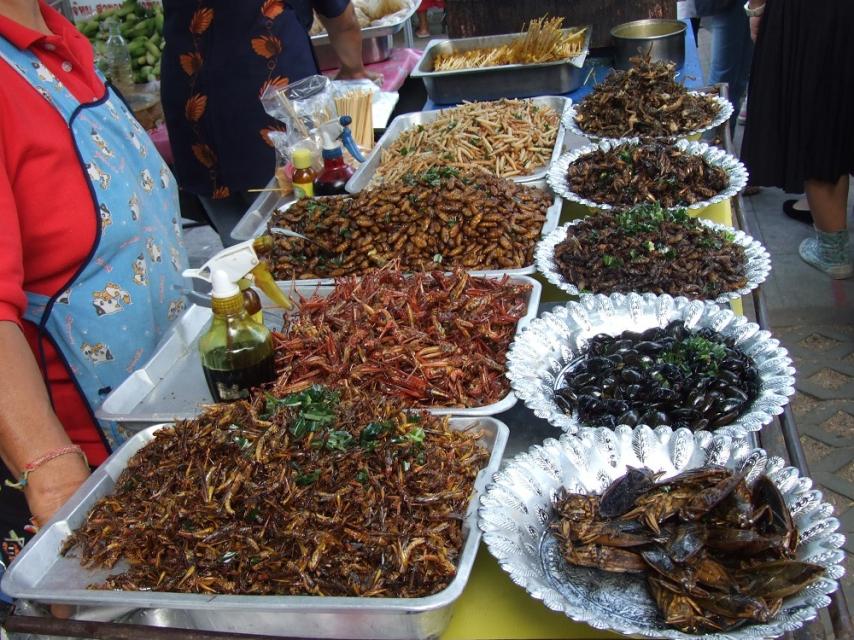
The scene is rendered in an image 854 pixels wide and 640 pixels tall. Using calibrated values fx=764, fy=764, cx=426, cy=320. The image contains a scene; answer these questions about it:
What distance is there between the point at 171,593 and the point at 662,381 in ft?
3.97

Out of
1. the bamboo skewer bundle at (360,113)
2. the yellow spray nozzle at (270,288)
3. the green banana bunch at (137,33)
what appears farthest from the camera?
the green banana bunch at (137,33)

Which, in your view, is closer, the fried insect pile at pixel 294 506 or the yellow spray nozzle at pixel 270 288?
the fried insect pile at pixel 294 506

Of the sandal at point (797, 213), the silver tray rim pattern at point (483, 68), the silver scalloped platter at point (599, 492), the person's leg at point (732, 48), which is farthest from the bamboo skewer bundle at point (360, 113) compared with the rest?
the person's leg at point (732, 48)

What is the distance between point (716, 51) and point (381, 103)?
372 cm

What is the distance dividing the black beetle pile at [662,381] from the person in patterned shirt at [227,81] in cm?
262

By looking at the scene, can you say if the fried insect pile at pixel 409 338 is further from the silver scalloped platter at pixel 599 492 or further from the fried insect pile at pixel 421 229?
the silver scalloped platter at pixel 599 492

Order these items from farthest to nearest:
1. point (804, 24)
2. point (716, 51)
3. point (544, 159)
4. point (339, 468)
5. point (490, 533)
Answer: point (716, 51) < point (804, 24) < point (544, 159) < point (339, 468) < point (490, 533)

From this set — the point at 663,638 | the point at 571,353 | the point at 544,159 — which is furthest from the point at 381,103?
the point at 663,638

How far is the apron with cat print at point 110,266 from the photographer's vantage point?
7.41ft

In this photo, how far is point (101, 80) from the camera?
2.56 metres

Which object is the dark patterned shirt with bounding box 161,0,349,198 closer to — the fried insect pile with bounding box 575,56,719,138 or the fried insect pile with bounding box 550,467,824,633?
the fried insect pile with bounding box 575,56,719,138

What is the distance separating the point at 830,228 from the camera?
4.95m

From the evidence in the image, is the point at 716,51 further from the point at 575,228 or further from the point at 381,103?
the point at 575,228

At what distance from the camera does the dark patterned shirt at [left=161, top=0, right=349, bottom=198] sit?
3.81 metres
